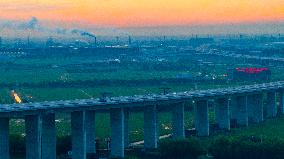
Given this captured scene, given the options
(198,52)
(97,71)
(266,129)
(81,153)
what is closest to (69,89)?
(97,71)

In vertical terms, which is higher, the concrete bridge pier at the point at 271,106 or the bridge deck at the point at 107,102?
the bridge deck at the point at 107,102

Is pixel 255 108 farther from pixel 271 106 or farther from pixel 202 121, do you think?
pixel 202 121

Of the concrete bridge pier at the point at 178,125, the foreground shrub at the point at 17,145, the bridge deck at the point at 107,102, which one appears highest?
the bridge deck at the point at 107,102

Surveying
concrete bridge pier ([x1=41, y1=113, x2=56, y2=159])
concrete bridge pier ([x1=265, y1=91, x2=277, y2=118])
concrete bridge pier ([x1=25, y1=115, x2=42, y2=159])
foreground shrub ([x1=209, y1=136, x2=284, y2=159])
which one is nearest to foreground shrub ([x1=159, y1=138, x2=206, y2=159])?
foreground shrub ([x1=209, y1=136, x2=284, y2=159])

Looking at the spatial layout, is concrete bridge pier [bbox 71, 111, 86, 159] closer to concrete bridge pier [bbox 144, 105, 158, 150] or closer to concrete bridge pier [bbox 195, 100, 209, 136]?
concrete bridge pier [bbox 144, 105, 158, 150]

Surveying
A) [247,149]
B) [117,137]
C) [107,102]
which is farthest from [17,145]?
[247,149]

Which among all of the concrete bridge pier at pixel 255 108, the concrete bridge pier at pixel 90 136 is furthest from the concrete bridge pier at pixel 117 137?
the concrete bridge pier at pixel 255 108

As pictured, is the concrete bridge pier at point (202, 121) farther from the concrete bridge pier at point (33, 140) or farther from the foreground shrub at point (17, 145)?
the concrete bridge pier at point (33, 140)
